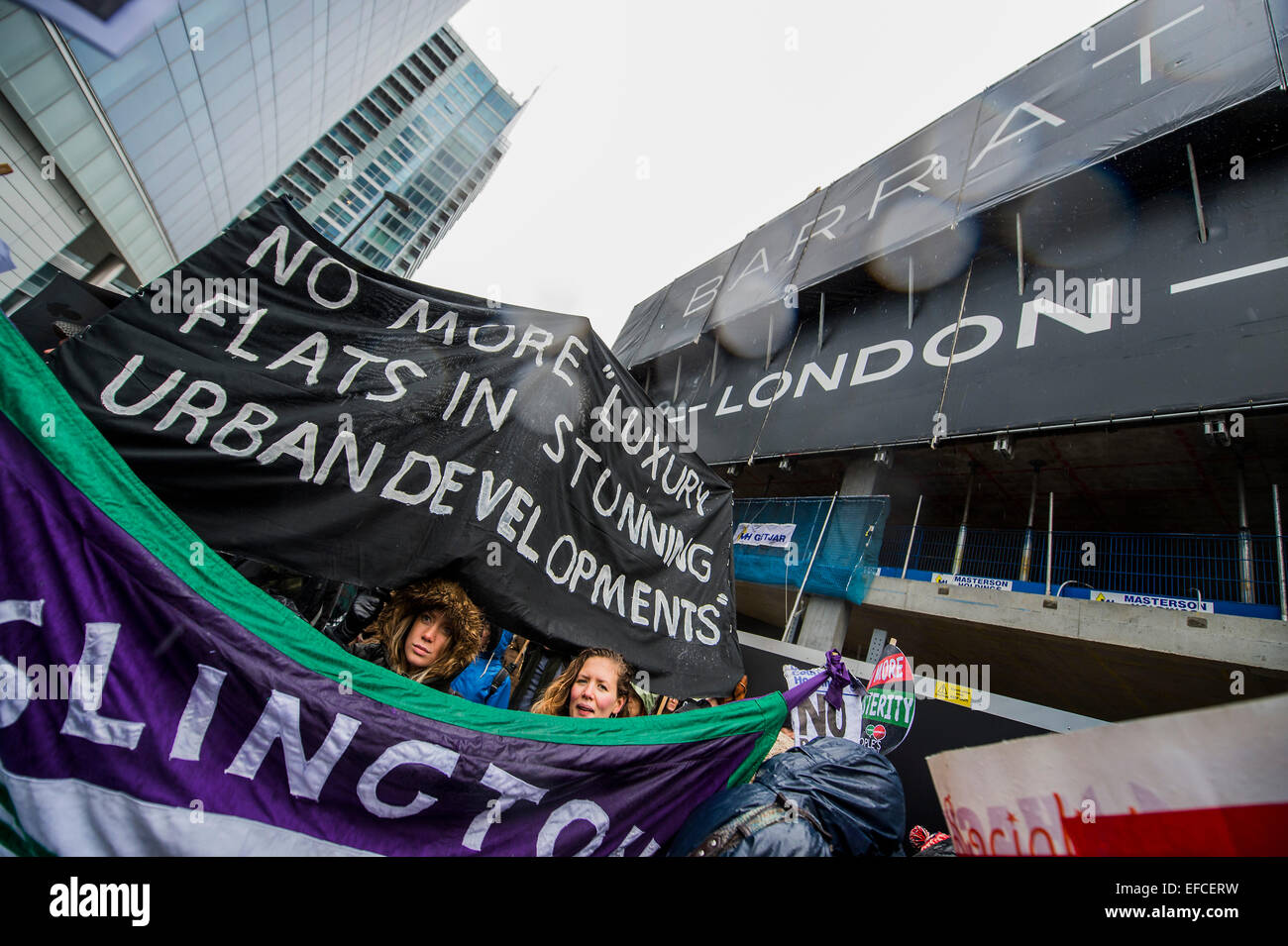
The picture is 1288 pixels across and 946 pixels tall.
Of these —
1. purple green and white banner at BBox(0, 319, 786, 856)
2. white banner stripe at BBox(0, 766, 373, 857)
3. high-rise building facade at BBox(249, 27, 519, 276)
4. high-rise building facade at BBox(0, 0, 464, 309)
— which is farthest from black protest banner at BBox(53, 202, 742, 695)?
high-rise building facade at BBox(249, 27, 519, 276)

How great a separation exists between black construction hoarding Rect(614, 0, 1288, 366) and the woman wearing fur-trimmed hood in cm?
1051

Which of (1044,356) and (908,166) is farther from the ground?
(908,166)

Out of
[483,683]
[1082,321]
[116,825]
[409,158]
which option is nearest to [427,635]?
[483,683]

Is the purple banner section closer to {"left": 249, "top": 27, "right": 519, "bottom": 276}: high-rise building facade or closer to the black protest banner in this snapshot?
the black protest banner

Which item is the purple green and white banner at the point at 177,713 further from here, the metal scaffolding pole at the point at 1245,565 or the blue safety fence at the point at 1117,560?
the metal scaffolding pole at the point at 1245,565

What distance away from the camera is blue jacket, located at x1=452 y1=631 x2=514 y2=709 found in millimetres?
3027

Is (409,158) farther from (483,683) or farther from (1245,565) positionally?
(1245,565)

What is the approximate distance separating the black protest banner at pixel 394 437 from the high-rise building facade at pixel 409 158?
57.1 meters

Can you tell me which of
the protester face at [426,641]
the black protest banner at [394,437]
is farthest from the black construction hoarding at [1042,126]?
the protester face at [426,641]

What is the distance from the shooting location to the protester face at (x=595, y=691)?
2.69m
